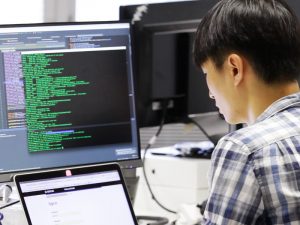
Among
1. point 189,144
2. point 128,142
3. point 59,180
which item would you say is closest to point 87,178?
point 59,180

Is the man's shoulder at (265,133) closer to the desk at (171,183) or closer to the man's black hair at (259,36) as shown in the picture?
the man's black hair at (259,36)

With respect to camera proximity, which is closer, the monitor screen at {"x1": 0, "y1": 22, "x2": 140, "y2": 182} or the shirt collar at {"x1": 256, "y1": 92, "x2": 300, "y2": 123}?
the shirt collar at {"x1": 256, "y1": 92, "x2": 300, "y2": 123}

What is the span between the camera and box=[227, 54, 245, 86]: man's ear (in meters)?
1.27

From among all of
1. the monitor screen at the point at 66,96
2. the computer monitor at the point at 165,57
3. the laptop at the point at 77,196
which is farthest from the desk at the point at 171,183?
the laptop at the point at 77,196

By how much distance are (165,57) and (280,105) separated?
2.99ft

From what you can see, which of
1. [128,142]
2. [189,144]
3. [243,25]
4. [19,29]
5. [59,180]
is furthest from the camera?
[189,144]

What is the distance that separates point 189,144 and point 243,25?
1066 mm

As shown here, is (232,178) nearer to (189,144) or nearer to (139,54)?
(139,54)


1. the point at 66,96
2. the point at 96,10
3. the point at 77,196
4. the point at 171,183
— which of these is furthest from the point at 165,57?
the point at 96,10

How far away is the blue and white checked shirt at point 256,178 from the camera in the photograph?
115cm

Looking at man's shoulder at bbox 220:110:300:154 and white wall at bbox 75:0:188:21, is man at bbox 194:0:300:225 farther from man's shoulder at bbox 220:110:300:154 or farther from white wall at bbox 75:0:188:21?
white wall at bbox 75:0:188:21

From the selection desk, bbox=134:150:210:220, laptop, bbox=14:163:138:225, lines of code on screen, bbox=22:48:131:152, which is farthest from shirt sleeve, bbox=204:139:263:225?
desk, bbox=134:150:210:220

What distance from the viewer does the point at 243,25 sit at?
126 centimetres

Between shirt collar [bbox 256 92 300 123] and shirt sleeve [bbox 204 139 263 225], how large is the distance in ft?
0.37
